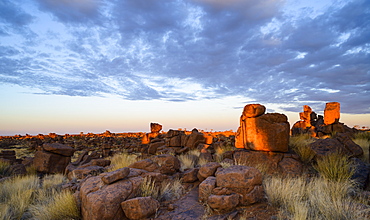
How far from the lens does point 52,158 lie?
1471 cm

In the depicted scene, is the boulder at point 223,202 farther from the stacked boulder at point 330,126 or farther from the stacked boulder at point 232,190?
the stacked boulder at point 330,126

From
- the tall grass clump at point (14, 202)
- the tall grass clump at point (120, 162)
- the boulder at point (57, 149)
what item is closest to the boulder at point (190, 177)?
the tall grass clump at point (120, 162)

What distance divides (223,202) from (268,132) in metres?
5.51

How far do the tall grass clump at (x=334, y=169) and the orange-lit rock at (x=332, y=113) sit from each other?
1981cm

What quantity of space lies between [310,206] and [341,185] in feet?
6.48

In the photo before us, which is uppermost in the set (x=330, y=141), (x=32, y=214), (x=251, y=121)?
(x=251, y=121)

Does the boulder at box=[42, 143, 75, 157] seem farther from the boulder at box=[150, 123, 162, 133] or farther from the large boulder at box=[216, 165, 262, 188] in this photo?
the boulder at box=[150, 123, 162, 133]

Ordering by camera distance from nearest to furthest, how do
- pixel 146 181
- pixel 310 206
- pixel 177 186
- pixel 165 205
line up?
pixel 310 206
pixel 165 205
pixel 146 181
pixel 177 186

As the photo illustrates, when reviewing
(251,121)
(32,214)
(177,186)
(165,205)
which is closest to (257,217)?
(165,205)

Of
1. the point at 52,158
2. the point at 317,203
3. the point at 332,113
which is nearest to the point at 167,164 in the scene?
the point at 317,203

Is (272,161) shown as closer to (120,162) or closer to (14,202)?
(120,162)

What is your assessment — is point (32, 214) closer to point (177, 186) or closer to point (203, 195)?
point (177, 186)

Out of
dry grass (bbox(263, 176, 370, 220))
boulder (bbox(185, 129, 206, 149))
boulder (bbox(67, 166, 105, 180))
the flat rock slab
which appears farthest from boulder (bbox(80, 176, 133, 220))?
boulder (bbox(185, 129, 206, 149))

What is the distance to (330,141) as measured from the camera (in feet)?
37.3
